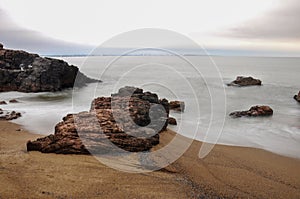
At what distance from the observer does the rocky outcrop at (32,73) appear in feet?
96.6

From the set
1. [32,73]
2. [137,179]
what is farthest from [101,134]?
[32,73]

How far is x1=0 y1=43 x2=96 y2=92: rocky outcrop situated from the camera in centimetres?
2945

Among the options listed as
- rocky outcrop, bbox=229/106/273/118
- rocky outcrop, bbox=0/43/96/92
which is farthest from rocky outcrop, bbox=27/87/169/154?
rocky outcrop, bbox=0/43/96/92

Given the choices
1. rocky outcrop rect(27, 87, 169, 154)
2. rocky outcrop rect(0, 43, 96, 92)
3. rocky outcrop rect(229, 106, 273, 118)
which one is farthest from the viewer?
rocky outcrop rect(0, 43, 96, 92)

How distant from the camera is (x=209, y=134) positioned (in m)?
13.6

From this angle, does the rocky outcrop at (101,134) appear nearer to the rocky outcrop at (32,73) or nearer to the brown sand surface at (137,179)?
the brown sand surface at (137,179)

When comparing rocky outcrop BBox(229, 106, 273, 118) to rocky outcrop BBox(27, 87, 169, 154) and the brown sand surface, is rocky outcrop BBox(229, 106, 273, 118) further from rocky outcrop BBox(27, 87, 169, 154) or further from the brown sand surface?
rocky outcrop BBox(27, 87, 169, 154)

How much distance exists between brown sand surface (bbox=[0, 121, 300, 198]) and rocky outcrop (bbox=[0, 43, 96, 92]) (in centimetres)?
2318

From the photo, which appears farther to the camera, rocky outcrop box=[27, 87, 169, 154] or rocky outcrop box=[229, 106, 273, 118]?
rocky outcrop box=[229, 106, 273, 118]

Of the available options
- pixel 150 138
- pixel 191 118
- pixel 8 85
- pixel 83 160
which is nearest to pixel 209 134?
pixel 191 118

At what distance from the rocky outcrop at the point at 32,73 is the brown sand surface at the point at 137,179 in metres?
23.2

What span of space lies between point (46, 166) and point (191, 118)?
12.6 metres

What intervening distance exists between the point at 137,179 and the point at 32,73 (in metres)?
28.2

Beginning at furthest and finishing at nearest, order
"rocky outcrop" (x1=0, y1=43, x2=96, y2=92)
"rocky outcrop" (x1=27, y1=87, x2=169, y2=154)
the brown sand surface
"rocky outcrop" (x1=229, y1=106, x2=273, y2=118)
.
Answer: "rocky outcrop" (x1=0, y1=43, x2=96, y2=92), "rocky outcrop" (x1=229, y1=106, x2=273, y2=118), "rocky outcrop" (x1=27, y1=87, x2=169, y2=154), the brown sand surface
